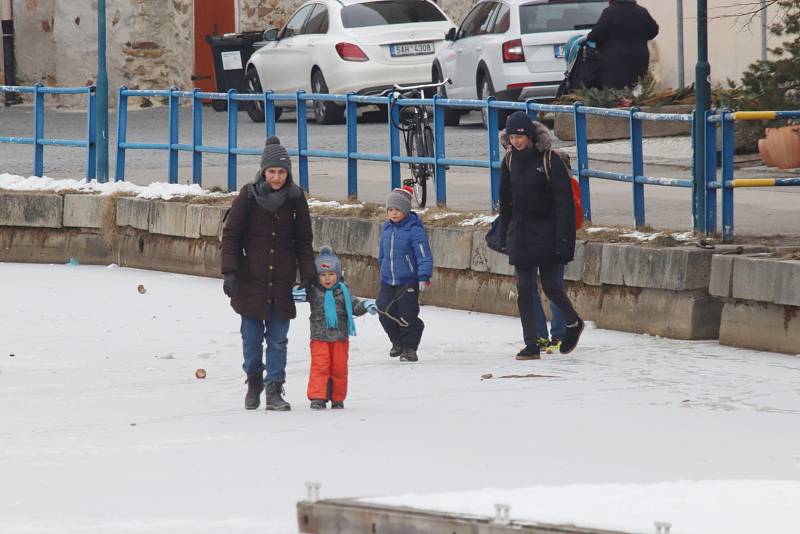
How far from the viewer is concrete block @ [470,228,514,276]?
1364cm

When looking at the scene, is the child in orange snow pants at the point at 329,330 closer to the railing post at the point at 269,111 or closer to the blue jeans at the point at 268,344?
the blue jeans at the point at 268,344

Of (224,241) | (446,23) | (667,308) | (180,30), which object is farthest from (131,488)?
(180,30)

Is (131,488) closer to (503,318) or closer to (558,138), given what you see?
(503,318)

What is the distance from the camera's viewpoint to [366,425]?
9008 millimetres

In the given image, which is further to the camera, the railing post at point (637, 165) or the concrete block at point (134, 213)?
the concrete block at point (134, 213)

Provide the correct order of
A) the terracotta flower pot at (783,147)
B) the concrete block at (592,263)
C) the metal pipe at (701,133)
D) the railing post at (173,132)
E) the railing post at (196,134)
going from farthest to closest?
the railing post at (173,132)
the railing post at (196,134)
the terracotta flower pot at (783,147)
the concrete block at (592,263)
the metal pipe at (701,133)

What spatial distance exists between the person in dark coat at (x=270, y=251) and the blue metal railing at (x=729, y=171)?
136 inches

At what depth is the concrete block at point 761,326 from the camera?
446 inches

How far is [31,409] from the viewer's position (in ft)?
32.2

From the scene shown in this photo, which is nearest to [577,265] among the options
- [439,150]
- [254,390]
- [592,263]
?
[592,263]

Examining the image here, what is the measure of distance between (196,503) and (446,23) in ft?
59.2

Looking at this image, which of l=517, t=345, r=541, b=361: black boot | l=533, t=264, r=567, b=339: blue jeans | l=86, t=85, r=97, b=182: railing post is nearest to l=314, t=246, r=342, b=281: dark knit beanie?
l=517, t=345, r=541, b=361: black boot

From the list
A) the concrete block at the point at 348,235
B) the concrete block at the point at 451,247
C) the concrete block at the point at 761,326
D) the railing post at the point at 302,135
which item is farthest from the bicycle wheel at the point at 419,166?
the concrete block at the point at 761,326

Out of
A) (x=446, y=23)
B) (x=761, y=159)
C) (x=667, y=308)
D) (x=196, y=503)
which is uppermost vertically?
(x=446, y=23)
